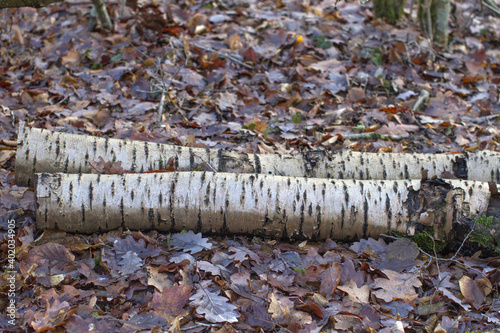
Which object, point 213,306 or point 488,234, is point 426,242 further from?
point 213,306

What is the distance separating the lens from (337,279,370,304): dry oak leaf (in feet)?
8.00

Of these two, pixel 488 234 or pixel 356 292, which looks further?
pixel 488 234

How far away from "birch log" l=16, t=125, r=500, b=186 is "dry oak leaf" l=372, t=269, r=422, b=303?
39.1 inches

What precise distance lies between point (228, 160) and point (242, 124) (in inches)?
Result: 50.0

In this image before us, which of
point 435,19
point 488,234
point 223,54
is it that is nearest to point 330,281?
point 488,234

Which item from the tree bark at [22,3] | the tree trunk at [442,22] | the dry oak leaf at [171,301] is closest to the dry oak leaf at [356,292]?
the dry oak leaf at [171,301]

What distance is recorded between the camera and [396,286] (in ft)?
8.38

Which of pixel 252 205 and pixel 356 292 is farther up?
pixel 252 205

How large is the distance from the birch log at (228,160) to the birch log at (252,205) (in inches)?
14.0

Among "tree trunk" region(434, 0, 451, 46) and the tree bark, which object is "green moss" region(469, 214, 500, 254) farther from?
"tree trunk" region(434, 0, 451, 46)

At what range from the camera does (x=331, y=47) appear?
6266mm

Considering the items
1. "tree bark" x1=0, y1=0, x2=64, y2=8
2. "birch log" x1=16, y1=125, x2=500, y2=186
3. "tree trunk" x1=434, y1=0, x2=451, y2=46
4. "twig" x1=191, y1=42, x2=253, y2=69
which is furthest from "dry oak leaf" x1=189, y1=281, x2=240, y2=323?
"tree trunk" x1=434, y1=0, x2=451, y2=46

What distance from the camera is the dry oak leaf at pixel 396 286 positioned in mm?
2473

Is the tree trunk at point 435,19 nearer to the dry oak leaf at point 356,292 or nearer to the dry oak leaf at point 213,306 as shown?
the dry oak leaf at point 356,292
